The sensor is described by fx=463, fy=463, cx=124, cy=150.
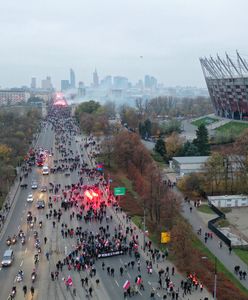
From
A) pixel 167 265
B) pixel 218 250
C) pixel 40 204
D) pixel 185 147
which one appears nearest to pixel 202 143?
pixel 185 147

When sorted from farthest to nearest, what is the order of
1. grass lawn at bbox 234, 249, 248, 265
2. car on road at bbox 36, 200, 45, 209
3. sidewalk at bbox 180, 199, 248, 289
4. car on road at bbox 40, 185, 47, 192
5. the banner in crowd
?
car on road at bbox 40, 185, 47, 192, car on road at bbox 36, 200, 45, 209, grass lawn at bbox 234, 249, 248, 265, the banner in crowd, sidewalk at bbox 180, 199, 248, 289

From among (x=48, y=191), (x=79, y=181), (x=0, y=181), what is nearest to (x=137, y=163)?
(x=79, y=181)

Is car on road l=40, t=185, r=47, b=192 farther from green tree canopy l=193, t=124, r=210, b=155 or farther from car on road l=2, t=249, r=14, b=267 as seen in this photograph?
green tree canopy l=193, t=124, r=210, b=155

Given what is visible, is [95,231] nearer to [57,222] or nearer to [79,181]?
[57,222]

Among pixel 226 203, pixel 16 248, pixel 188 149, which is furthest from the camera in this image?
pixel 188 149

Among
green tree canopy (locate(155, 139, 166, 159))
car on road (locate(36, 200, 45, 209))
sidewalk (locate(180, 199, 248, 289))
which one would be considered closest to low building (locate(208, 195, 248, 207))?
sidewalk (locate(180, 199, 248, 289))

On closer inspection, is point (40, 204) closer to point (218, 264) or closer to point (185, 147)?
point (218, 264)

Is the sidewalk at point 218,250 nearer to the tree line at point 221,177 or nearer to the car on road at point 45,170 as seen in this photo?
the tree line at point 221,177
